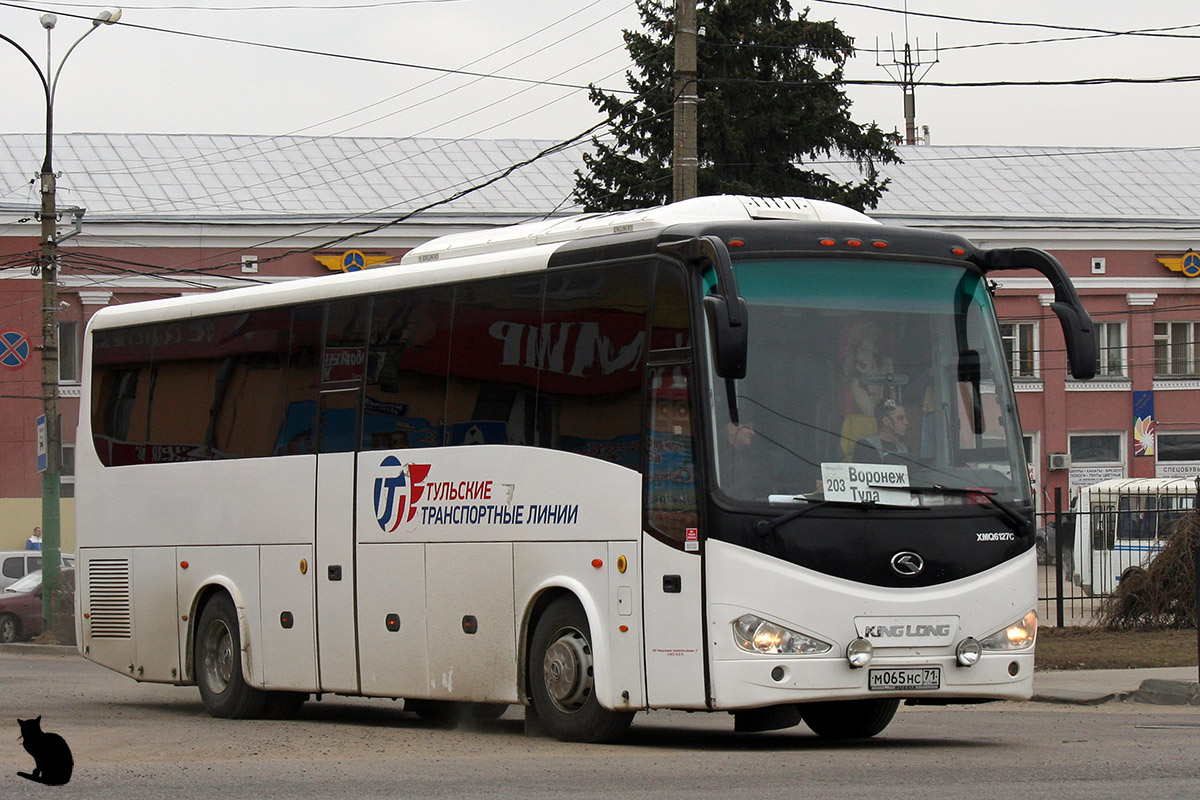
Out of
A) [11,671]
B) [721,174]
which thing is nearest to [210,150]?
[721,174]

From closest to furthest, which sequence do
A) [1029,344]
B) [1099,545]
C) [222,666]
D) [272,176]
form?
[222,666]
[1099,545]
[272,176]
[1029,344]

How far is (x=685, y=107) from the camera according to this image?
20844 millimetres

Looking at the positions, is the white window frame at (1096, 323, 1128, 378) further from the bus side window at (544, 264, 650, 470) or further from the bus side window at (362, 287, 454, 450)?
the bus side window at (544, 264, 650, 470)

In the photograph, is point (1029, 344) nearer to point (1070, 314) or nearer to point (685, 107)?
point (685, 107)

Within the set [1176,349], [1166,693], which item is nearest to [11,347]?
[1166,693]

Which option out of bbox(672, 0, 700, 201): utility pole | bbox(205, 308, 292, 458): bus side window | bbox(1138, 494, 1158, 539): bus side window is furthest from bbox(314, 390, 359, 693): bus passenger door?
bbox(1138, 494, 1158, 539): bus side window

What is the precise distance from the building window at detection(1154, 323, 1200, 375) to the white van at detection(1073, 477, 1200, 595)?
17809 mm

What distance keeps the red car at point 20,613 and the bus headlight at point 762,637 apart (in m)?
21.3

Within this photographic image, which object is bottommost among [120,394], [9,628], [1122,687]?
[9,628]

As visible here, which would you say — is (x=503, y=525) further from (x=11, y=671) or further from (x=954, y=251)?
(x=11, y=671)

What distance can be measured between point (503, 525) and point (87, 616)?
632 centimetres

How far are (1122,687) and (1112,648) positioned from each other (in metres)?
4.21

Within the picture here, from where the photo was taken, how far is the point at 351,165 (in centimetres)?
5297

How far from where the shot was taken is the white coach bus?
10.9 m
